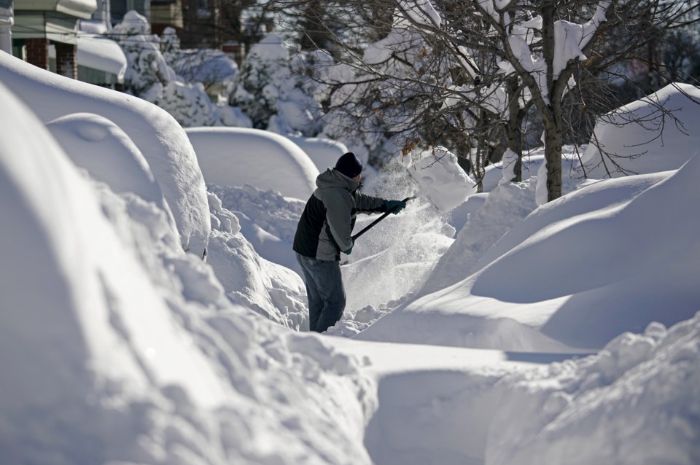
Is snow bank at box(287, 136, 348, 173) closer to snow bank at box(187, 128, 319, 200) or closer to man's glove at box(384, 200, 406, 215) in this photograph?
snow bank at box(187, 128, 319, 200)

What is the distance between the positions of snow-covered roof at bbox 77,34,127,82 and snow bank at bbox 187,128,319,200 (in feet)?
33.5

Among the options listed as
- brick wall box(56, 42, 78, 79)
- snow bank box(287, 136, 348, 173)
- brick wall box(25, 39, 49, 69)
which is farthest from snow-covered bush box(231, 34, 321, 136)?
brick wall box(25, 39, 49, 69)

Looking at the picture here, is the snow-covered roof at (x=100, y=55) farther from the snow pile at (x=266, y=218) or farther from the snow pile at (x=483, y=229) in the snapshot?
the snow pile at (x=483, y=229)

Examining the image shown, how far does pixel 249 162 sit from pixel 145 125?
615 cm

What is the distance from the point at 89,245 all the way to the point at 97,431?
0.51 metres

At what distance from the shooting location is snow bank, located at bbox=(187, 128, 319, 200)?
1386 cm

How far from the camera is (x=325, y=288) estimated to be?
7.23 m

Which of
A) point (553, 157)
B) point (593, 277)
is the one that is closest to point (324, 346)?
point (593, 277)

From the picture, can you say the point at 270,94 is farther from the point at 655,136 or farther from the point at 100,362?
the point at 100,362

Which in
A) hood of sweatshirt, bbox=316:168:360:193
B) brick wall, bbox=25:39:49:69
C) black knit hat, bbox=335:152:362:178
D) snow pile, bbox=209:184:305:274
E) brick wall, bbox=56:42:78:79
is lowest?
snow pile, bbox=209:184:305:274

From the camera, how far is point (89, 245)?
2689 mm

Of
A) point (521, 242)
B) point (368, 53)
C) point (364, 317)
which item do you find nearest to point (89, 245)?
point (521, 242)

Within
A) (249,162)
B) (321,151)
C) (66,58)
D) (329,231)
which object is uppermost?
(329,231)

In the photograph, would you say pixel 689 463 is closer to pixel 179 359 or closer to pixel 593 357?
pixel 593 357
